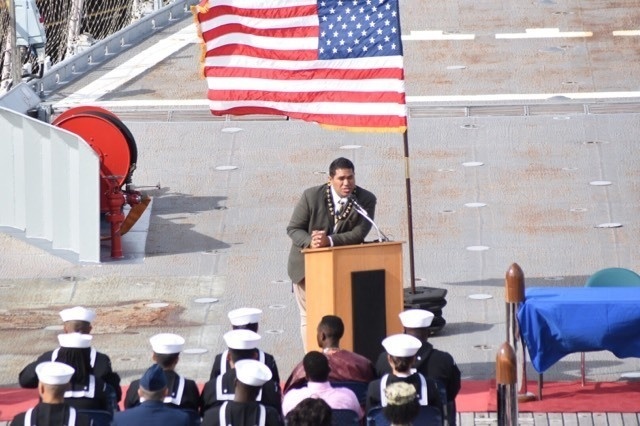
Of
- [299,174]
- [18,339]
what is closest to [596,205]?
[299,174]

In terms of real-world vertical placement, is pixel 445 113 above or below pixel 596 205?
above

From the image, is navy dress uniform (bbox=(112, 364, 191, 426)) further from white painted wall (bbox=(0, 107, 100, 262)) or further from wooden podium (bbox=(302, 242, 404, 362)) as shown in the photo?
white painted wall (bbox=(0, 107, 100, 262))

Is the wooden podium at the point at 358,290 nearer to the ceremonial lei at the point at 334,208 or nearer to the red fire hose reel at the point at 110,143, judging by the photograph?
the ceremonial lei at the point at 334,208

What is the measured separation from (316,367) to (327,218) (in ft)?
9.45

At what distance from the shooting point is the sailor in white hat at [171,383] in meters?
8.59

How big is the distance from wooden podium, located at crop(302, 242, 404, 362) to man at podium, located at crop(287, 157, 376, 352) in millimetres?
432

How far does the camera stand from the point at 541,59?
21.8 m

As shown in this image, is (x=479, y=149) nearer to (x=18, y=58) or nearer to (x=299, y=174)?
(x=299, y=174)

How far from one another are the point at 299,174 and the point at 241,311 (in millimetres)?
7396

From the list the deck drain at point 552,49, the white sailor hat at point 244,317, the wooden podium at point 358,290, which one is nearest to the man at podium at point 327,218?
the wooden podium at point 358,290

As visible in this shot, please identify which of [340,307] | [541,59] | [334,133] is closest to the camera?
[340,307]

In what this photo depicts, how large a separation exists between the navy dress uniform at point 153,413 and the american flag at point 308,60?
14.0 feet

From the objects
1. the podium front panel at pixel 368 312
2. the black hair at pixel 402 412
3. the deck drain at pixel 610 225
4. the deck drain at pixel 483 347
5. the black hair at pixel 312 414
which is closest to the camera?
the black hair at pixel 312 414

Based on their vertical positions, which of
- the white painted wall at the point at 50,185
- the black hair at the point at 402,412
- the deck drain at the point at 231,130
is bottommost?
the black hair at the point at 402,412
